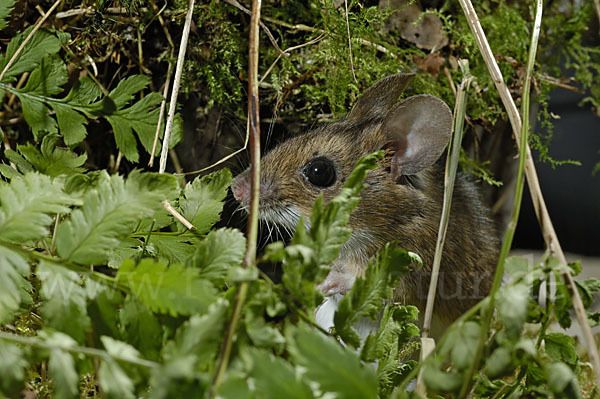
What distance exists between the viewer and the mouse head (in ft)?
6.30

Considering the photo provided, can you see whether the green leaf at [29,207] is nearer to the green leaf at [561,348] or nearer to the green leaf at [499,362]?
the green leaf at [499,362]

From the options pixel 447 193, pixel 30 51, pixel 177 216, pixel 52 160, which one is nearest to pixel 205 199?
pixel 177 216

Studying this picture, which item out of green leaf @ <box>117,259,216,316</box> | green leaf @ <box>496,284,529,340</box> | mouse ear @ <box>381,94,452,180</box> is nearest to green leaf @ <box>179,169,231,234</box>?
green leaf @ <box>117,259,216,316</box>

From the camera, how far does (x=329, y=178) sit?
1956 millimetres

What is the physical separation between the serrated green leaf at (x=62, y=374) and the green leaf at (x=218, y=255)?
31cm

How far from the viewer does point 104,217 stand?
1026 millimetres

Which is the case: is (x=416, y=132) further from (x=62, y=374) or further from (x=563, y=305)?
(x=62, y=374)

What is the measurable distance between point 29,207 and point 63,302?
19 centimetres

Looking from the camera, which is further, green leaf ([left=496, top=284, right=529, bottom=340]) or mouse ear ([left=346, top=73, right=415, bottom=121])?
mouse ear ([left=346, top=73, right=415, bottom=121])

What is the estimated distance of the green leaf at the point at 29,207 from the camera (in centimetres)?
99

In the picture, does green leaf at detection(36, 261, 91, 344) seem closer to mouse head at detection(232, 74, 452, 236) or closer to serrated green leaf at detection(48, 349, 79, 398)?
serrated green leaf at detection(48, 349, 79, 398)

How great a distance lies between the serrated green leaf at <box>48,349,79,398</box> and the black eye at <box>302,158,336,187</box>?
1.24 metres

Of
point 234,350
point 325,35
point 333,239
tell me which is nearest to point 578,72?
point 325,35

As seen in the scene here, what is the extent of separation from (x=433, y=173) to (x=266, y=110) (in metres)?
0.72
